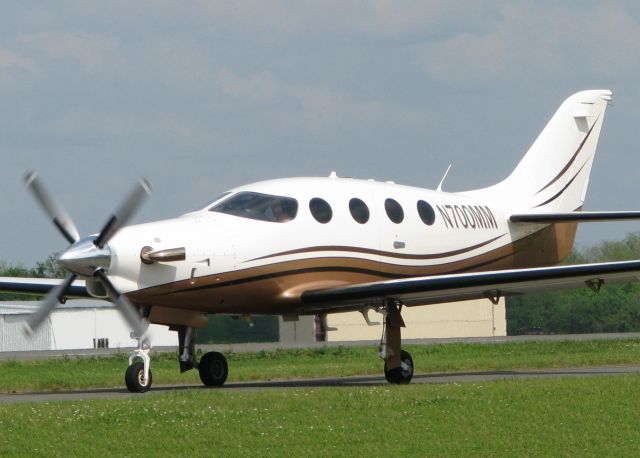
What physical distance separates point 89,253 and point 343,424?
658 centimetres

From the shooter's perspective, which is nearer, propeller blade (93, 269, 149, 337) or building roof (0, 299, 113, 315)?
propeller blade (93, 269, 149, 337)

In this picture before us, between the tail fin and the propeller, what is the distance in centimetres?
1187

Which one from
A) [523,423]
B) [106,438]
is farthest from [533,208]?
[106,438]

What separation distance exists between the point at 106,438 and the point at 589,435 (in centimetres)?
555

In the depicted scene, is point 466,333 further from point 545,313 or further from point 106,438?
point 106,438

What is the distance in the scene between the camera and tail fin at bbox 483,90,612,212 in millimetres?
29938

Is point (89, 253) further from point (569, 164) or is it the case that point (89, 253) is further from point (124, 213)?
point (569, 164)

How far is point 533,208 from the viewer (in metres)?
29.6

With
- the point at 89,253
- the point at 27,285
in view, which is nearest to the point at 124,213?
the point at 89,253

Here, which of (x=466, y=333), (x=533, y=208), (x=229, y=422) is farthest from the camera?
(x=466, y=333)

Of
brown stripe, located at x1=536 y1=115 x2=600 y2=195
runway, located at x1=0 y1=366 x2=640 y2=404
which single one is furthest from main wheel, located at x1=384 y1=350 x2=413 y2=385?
brown stripe, located at x1=536 y1=115 x2=600 y2=195

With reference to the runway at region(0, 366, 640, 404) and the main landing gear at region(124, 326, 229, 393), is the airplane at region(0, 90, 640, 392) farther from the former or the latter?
the runway at region(0, 366, 640, 404)

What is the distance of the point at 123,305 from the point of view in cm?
2014

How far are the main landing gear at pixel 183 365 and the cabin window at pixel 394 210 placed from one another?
4451 mm
